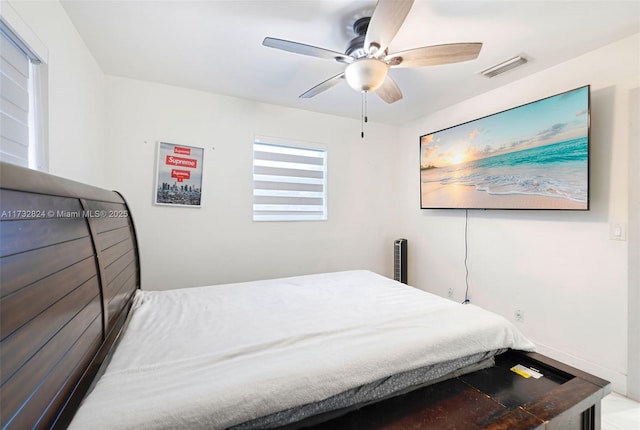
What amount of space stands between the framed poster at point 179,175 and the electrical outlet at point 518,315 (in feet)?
10.7

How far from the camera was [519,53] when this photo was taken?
2.09m

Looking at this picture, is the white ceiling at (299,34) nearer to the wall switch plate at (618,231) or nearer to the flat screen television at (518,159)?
the flat screen television at (518,159)

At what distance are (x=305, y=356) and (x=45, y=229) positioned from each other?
94cm

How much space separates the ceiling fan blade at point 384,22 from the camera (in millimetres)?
1239

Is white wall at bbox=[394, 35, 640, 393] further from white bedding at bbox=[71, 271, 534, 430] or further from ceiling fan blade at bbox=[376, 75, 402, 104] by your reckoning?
ceiling fan blade at bbox=[376, 75, 402, 104]

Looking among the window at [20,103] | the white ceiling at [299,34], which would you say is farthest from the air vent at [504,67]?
the window at [20,103]

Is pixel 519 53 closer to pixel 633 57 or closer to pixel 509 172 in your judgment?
pixel 633 57

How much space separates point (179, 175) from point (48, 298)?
2.15m

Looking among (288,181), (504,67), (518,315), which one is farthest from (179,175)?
(518,315)

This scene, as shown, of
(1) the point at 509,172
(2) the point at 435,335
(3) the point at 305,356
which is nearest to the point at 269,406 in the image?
(3) the point at 305,356

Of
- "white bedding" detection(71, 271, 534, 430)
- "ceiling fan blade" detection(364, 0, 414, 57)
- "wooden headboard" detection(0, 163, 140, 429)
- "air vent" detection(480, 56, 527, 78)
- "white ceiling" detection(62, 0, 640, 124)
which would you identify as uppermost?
"air vent" detection(480, 56, 527, 78)

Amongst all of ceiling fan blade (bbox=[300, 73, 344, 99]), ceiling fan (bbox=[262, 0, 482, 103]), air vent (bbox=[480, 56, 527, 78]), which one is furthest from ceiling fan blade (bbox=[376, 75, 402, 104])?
air vent (bbox=[480, 56, 527, 78])

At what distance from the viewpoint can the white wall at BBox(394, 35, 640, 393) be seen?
76.6 inches

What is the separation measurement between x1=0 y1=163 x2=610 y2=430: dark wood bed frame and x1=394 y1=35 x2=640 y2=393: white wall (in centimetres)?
119
